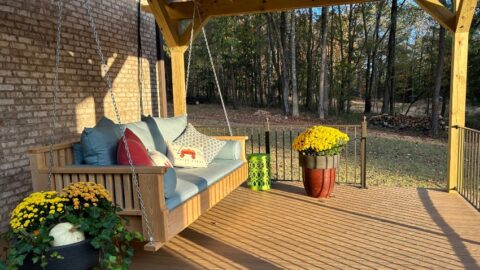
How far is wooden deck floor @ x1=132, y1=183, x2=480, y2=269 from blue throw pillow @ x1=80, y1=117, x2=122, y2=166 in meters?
0.77

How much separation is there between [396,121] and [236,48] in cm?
732

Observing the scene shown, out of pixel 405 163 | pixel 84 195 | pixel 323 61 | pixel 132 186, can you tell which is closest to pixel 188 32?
pixel 132 186

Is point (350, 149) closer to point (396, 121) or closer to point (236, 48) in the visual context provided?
point (396, 121)

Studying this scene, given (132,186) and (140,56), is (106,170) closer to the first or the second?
(132,186)

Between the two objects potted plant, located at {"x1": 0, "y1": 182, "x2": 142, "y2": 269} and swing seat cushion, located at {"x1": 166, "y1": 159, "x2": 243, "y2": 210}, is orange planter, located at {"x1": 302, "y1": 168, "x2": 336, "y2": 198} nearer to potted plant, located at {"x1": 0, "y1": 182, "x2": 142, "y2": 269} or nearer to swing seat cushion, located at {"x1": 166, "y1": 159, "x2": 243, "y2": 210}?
swing seat cushion, located at {"x1": 166, "y1": 159, "x2": 243, "y2": 210}

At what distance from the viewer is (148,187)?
7.97ft

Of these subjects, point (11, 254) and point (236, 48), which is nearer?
point (11, 254)

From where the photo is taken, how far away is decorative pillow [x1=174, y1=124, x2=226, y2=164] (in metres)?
3.88

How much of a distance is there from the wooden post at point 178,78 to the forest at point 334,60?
9182 mm

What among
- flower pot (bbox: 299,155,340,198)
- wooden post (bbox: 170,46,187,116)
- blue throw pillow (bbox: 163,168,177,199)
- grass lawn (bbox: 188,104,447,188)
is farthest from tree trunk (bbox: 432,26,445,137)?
blue throw pillow (bbox: 163,168,177,199)

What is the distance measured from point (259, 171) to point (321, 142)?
96 cm

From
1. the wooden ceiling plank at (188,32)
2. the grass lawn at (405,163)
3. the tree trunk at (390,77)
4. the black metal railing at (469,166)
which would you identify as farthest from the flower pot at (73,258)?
the tree trunk at (390,77)

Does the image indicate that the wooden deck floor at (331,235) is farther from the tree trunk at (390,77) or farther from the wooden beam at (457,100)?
the tree trunk at (390,77)

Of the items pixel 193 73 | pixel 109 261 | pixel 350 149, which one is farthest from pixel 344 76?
pixel 109 261
